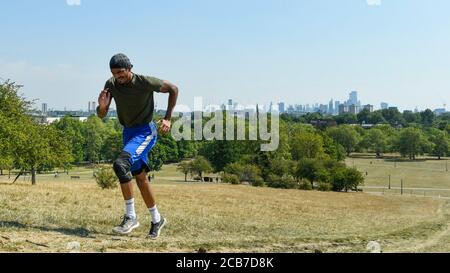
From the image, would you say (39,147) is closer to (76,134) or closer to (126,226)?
(126,226)

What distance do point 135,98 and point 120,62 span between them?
60 centimetres

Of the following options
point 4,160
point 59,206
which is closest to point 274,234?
point 59,206

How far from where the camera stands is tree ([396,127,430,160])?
462 feet

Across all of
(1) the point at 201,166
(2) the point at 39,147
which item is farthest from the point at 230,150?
(2) the point at 39,147

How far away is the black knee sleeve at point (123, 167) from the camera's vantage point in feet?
24.1

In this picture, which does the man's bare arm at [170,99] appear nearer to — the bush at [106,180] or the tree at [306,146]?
the bush at [106,180]

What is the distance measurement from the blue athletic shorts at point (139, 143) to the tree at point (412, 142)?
14299 cm

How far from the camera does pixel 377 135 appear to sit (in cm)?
15625

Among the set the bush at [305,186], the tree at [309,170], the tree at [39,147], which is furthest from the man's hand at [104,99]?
the tree at [309,170]

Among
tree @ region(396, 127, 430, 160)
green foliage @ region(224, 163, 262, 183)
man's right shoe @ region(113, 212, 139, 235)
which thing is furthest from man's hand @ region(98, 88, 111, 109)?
tree @ region(396, 127, 430, 160)

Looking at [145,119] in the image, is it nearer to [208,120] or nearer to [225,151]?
[225,151]

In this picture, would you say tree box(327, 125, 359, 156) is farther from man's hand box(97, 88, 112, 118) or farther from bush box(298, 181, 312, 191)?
man's hand box(97, 88, 112, 118)

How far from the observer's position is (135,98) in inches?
300
